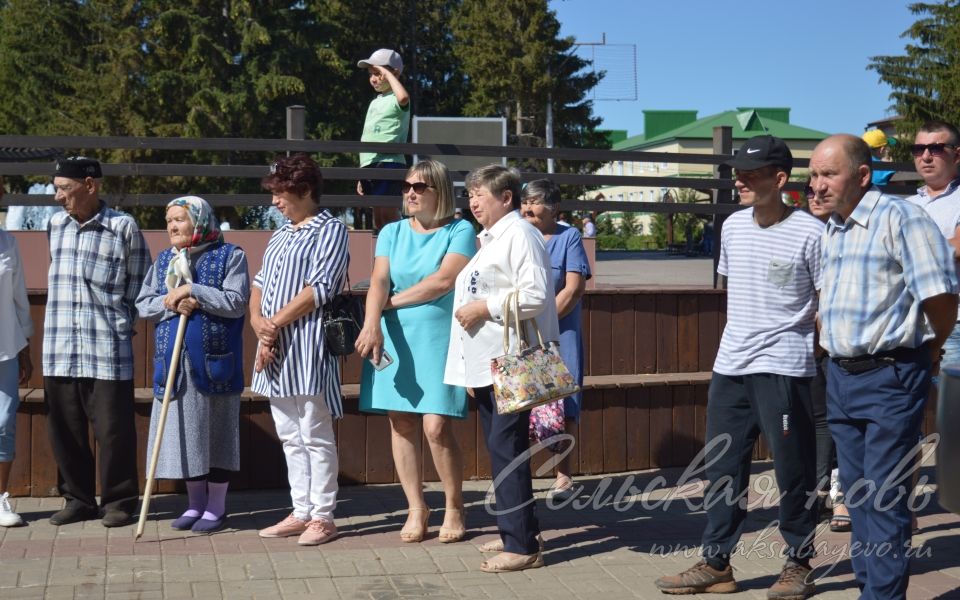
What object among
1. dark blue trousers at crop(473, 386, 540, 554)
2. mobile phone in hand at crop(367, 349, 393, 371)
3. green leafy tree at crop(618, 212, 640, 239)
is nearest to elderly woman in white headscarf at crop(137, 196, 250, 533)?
mobile phone in hand at crop(367, 349, 393, 371)

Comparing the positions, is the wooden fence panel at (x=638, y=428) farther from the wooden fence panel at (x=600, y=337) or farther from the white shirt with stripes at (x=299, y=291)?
the white shirt with stripes at (x=299, y=291)

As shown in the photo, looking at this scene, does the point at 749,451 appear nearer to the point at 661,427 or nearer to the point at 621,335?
the point at 661,427

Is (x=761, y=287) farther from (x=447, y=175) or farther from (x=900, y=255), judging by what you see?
(x=447, y=175)

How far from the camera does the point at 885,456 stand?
14.5 feet

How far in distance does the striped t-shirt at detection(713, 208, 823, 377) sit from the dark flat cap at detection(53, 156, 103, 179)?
355cm

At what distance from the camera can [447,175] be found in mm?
5980

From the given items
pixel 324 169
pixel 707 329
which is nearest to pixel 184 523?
pixel 324 169

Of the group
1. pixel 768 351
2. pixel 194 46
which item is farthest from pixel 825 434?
pixel 194 46

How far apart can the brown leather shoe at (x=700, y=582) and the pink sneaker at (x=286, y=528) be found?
2.00m

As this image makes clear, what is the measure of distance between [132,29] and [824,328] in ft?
118

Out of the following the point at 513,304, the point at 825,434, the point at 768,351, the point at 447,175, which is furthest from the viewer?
the point at 825,434

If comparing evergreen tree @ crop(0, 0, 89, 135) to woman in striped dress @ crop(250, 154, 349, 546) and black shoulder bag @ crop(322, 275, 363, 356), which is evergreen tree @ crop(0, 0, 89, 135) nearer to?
woman in striped dress @ crop(250, 154, 349, 546)

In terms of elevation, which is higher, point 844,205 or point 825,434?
point 844,205

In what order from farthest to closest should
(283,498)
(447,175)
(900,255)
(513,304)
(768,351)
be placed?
1. (283,498)
2. (447,175)
3. (513,304)
4. (768,351)
5. (900,255)
